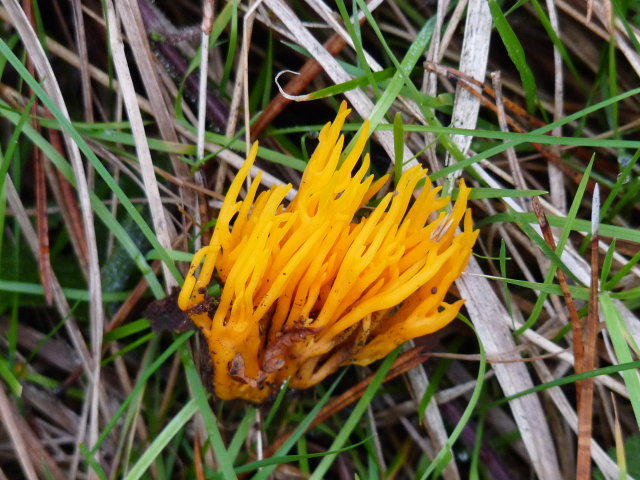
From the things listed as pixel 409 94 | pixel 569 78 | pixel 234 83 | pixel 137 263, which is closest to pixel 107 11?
pixel 234 83

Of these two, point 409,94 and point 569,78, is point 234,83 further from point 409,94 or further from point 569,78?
point 569,78

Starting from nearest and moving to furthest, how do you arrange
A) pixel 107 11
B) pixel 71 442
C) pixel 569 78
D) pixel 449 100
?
pixel 107 11 < pixel 449 100 < pixel 71 442 < pixel 569 78

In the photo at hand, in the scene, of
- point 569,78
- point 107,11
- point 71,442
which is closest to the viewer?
point 107,11

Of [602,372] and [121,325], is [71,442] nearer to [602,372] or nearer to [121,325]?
[121,325]

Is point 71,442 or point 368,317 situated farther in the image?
point 71,442

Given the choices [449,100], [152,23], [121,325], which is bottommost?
[121,325]

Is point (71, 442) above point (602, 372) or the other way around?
the other way around

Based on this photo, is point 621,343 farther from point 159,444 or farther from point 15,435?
point 15,435
